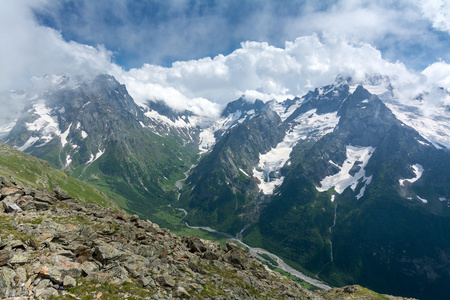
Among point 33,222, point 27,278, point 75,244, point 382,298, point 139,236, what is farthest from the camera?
point 382,298

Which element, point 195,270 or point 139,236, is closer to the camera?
point 195,270

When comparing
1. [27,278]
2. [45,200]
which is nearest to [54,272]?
[27,278]

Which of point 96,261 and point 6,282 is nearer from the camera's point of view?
point 6,282

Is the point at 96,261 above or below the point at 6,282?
above

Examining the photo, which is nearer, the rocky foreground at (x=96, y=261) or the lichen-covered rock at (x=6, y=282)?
the lichen-covered rock at (x=6, y=282)

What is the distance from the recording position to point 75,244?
104ft

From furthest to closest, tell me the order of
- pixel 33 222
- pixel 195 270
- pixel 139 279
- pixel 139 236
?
pixel 139 236
pixel 195 270
pixel 33 222
pixel 139 279

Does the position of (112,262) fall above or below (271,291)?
above

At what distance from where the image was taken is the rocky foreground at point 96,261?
77.0 feet

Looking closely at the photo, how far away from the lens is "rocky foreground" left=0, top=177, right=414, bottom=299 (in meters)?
23.5

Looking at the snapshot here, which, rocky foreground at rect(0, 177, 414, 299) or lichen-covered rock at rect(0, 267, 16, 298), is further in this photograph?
rocky foreground at rect(0, 177, 414, 299)

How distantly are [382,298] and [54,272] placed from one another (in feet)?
303

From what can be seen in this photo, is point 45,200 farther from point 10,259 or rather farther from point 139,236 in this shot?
point 10,259

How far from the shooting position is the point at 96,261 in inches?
1154
